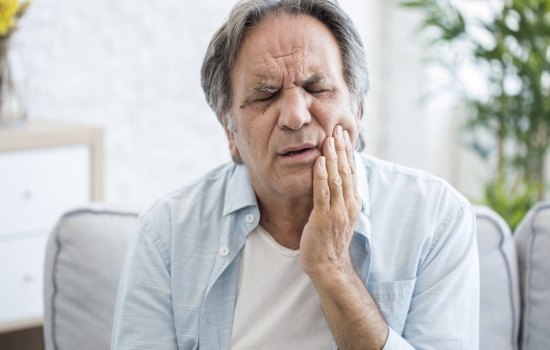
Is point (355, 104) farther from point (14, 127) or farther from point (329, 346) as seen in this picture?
point (14, 127)

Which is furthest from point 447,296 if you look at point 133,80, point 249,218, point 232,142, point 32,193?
point 133,80

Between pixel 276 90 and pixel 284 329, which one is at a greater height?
pixel 276 90

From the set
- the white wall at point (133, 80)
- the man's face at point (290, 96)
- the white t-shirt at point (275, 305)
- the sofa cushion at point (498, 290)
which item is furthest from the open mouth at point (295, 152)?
the white wall at point (133, 80)

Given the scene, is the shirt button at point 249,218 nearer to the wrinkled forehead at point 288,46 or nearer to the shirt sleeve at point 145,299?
the shirt sleeve at point 145,299

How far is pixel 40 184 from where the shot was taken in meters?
2.65

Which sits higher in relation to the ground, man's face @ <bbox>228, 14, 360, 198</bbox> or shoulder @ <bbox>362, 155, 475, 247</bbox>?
man's face @ <bbox>228, 14, 360, 198</bbox>

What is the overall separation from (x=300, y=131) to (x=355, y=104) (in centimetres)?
15

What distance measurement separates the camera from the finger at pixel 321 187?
1.59m

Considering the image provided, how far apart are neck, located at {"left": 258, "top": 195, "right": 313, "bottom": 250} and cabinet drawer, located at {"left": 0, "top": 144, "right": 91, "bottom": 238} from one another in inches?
44.0

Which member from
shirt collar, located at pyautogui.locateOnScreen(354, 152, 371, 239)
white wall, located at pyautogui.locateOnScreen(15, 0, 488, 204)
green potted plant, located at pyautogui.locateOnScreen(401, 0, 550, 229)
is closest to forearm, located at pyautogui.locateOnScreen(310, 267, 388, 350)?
shirt collar, located at pyautogui.locateOnScreen(354, 152, 371, 239)

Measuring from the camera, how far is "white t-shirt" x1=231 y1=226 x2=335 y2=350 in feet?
5.47

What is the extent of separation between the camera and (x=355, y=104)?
5.54 feet

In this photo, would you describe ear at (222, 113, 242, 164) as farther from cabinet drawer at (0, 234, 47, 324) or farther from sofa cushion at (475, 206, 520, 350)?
cabinet drawer at (0, 234, 47, 324)

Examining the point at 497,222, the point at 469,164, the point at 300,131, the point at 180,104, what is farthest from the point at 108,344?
the point at 469,164
